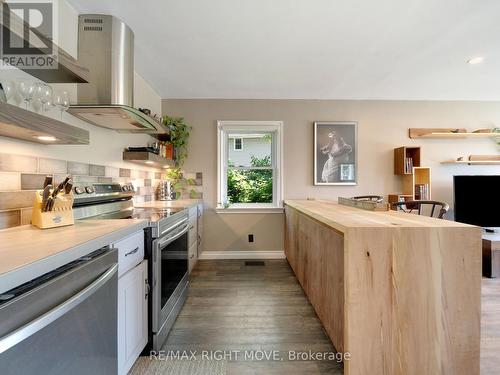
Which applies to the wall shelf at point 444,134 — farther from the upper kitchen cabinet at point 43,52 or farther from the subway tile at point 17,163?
the subway tile at point 17,163

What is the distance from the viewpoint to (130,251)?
137cm

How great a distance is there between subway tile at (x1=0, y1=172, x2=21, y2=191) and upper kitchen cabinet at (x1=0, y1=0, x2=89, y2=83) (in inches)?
21.7

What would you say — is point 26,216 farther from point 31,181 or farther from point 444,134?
point 444,134

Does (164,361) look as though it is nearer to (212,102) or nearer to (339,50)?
(339,50)

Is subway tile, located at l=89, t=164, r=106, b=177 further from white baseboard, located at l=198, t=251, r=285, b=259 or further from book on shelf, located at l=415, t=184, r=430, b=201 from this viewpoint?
book on shelf, located at l=415, t=184, r=430, b=201

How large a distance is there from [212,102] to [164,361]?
3.18m

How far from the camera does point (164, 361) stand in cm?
159

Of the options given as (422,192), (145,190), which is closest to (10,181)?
(145,190)

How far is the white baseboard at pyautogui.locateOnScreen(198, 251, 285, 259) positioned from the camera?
12.0ft

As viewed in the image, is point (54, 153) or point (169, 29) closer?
point (54, 153)

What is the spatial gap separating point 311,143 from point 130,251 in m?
2.99

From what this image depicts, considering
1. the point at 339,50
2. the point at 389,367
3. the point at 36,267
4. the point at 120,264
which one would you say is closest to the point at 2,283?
the point at 36,267

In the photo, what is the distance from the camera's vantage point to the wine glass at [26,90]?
111 cm

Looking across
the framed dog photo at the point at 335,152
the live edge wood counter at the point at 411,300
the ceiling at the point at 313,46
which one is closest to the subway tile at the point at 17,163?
the ceiling at the point at 313,46
